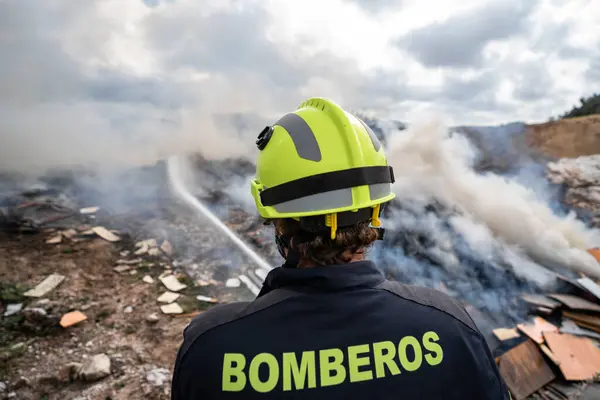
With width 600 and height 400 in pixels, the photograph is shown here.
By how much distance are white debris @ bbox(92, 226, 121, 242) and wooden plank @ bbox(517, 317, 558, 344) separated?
690 centimetres

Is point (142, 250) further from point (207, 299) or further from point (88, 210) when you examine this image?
point (88, 210)

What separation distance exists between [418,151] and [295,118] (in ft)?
26.6

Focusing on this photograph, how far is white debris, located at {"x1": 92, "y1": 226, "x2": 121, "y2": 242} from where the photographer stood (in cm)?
630

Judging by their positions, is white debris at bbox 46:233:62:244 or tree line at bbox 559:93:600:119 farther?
tree line at bbox 559:93:600:119

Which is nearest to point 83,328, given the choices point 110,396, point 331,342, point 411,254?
point 110,396

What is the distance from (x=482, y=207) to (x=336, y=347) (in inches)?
304

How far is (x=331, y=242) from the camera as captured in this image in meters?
1.38

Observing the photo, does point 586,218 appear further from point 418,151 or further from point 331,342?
point 331,342

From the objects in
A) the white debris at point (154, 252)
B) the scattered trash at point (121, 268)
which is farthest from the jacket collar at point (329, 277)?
the white debris at point (154, 252)

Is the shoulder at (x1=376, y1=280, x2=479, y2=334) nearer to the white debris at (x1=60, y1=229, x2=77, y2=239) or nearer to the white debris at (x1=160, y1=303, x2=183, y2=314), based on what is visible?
the white debris at (x1=160, y1=303, x2=183, y2=314)

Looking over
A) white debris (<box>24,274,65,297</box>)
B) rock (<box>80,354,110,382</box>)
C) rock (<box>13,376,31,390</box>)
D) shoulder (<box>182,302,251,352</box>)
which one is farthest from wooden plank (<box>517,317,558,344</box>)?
white debris (<box>24,274,65,297</box>)

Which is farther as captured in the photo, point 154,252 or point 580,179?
point 580,179

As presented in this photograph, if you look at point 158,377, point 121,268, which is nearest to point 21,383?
point 158,377

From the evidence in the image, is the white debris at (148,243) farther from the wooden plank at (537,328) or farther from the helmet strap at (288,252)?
the wooden plank at (537,328)
